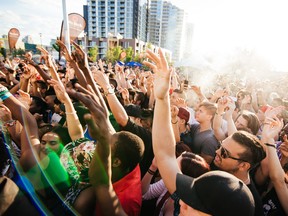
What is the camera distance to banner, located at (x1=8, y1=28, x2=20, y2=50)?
10570 mm

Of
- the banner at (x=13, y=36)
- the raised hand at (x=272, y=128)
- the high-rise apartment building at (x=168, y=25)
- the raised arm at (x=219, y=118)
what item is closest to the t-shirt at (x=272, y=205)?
the raised hand at (x=272, y=128)

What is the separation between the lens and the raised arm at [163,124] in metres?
1.68

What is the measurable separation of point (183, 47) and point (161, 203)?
18647 centimetres

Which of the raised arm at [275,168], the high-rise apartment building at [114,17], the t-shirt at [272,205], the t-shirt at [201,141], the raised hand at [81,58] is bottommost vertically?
the t-shirt at [272,205]

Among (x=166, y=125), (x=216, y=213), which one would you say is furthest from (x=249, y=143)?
(x=216, y=213)

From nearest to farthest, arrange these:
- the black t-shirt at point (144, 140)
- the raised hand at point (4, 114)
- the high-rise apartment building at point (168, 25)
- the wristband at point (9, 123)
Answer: the raised hand at point (4, 114) → the wristband at point (9, 123) → the black t-shirt at point (144, 140) → the high-rise apartment building at point (168, 25)

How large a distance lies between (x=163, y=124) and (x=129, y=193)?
624 mm

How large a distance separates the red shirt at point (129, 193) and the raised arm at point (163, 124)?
0.84ft

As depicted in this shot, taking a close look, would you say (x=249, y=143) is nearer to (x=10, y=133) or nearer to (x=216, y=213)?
(x=216, y=213)

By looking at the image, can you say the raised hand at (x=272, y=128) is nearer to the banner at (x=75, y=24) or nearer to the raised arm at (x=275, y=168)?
the raised arm at (x=275, y=168)

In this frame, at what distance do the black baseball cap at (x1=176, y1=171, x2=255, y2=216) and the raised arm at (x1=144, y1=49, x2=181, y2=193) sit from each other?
1.31 feet

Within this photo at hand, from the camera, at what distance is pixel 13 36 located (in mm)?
10828

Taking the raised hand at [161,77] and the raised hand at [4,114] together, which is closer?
the raised hand at [161,77]

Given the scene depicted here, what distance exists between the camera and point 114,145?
1679 mm
